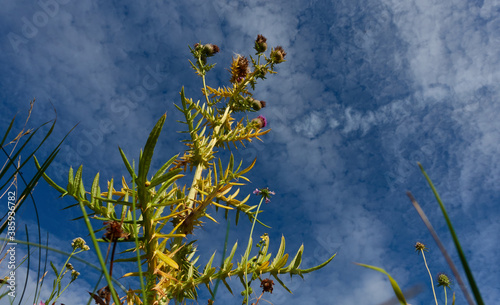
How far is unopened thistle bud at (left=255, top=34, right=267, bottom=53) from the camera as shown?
272cm

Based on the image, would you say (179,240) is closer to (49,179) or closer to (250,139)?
(49,179)

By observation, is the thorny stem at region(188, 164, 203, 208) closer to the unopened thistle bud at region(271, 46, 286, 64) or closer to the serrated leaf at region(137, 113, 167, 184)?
the serrated leaf at region(137, 113, 167, 184)

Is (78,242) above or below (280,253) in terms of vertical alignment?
above

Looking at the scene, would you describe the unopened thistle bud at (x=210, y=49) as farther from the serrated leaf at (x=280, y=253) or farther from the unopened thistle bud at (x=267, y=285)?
the unopened thistle bud at (x=267, y=285)

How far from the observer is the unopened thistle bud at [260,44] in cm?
272

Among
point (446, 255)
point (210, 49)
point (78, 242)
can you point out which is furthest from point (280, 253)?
point (78, 242)

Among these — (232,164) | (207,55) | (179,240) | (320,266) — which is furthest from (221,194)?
(207,55)

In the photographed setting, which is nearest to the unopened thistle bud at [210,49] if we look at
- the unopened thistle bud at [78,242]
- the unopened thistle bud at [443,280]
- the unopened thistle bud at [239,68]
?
the unopened thistle bud at [239,68]

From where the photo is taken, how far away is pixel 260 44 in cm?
273

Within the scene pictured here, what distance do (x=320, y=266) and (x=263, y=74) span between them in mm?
1742

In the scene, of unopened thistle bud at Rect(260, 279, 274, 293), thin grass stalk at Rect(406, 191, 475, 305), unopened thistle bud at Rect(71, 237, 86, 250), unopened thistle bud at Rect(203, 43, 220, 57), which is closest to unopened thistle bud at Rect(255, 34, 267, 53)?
unopened thistle bud at Rect(203, 43, 220, 57)

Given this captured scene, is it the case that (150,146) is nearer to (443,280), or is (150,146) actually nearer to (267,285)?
(267,285)

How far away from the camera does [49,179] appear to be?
118 cm

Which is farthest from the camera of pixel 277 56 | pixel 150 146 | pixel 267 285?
pixel 277 56
